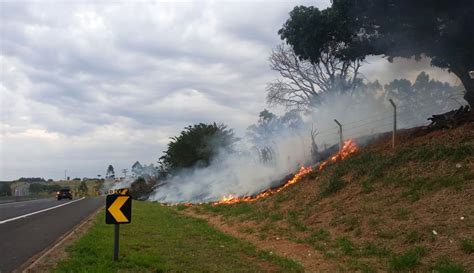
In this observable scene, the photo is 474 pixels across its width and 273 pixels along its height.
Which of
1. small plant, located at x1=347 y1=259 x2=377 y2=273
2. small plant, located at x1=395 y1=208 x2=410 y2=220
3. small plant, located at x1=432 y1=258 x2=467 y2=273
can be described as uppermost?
small plant, located at x1=395 y1=208 x2=410 y2=220

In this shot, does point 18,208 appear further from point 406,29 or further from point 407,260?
point 407,260

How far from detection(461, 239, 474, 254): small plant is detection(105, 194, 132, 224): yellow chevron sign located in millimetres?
5580

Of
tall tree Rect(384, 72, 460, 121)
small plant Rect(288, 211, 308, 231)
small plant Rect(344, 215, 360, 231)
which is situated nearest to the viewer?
small plant Rect(344, 215, 360, 231)

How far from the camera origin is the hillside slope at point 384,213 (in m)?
8.30

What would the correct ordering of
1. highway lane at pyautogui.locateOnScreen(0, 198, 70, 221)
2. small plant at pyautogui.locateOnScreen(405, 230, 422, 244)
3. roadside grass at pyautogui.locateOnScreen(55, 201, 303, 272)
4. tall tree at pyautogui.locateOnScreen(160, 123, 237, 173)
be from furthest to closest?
tall tree at pyautogui.locateOnScreen(160, 123, 237, 173) → highway lane at pyautogui.locateOnScreen(0, 198, 70, 221) → small plant at pyautogui.locateOnScreen(405, 230, 422, 244) → roadside grass at pyautogui.locateOnScreen(55, 201, 303, 272)

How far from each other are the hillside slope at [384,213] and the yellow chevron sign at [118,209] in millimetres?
3382

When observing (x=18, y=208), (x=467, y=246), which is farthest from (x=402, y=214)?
(x=18, y=208)

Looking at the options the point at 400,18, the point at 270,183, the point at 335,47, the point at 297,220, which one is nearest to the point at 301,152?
the point at 270,183

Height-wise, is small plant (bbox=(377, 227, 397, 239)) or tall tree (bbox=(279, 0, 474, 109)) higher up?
tall tree (bbox=(279, 0, 474, 109))

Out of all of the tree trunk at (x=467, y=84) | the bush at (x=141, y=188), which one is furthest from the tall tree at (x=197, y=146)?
the tree trunk at (x=467, y=84)

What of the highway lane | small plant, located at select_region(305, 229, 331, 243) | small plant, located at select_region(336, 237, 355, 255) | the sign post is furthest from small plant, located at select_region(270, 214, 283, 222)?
the highway lane

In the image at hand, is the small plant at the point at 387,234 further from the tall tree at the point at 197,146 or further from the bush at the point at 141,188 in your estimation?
the bush at the point at 141,188

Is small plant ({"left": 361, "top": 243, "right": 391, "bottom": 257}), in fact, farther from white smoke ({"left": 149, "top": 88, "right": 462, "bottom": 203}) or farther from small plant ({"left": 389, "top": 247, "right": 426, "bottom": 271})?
white smoke ({"left": 149, "top": 88, "right": 462, "bottom": 203})

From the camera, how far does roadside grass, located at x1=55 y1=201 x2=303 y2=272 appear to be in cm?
818
